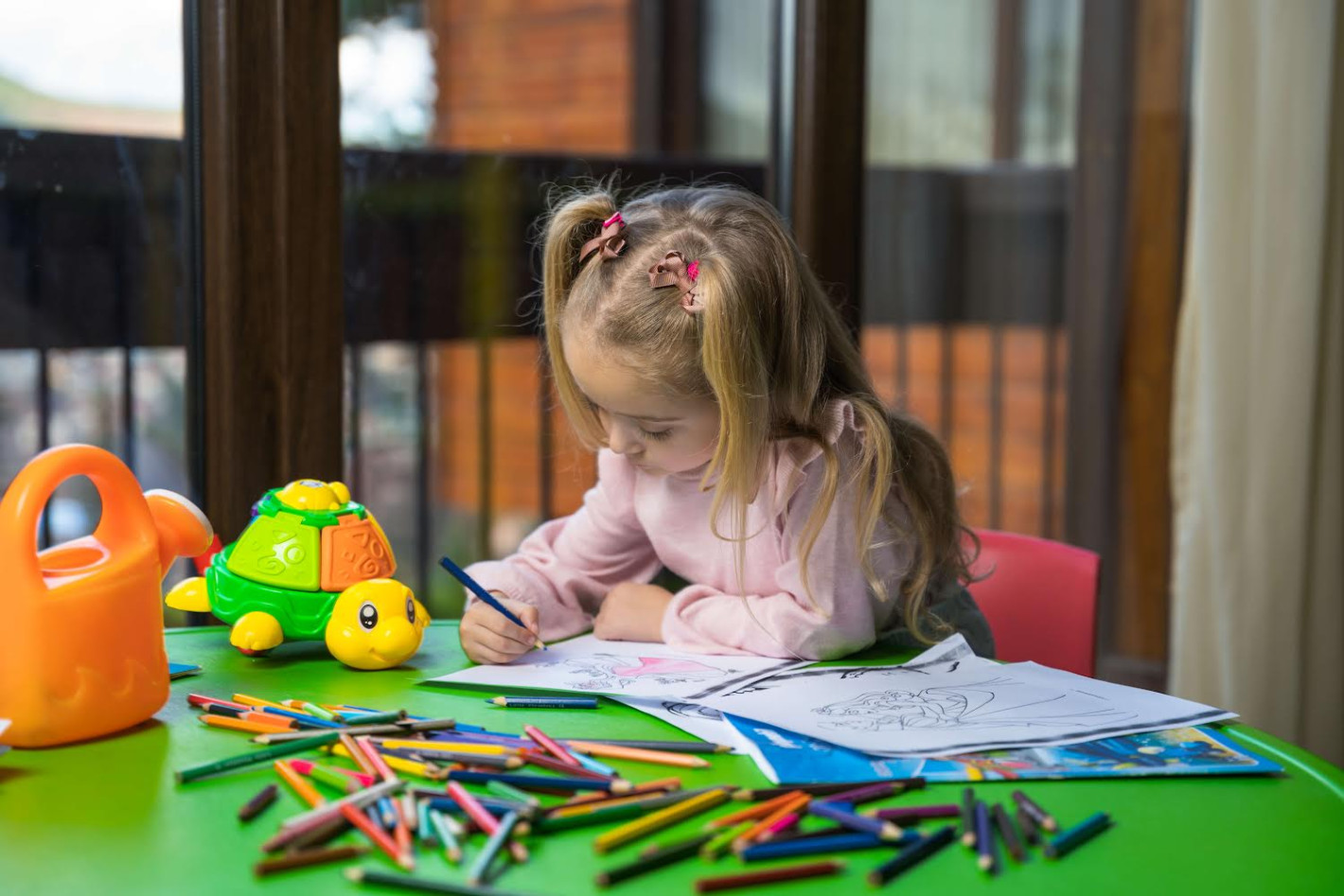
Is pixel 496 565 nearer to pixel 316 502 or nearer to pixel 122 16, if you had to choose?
pixel 316 502

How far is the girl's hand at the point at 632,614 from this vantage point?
3.82 feet

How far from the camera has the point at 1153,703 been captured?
94 centimetres

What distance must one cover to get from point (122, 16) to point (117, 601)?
2.81ft

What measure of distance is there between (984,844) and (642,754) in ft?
0.73

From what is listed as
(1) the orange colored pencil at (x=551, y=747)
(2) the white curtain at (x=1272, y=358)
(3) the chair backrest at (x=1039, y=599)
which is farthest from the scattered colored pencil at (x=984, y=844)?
(2) the white curtain at (x=1272, y=358)

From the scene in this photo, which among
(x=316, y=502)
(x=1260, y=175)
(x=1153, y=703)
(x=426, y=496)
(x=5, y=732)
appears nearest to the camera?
(x=5, y=732)

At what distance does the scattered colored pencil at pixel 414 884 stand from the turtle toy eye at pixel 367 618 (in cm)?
39

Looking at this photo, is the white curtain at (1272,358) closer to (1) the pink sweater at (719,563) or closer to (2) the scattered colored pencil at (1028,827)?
(1) the pink sweater at (719,563)

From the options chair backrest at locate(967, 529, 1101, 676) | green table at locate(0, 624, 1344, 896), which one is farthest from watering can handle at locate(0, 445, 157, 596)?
chair backrest at locate(967, 529, 1101, 676)

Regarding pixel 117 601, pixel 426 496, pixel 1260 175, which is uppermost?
pixel 1260 175

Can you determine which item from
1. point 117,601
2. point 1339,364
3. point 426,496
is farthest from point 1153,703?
point 426,496

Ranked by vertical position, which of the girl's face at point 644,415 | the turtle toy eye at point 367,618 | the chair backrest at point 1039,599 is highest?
the girl's face at point 644,415

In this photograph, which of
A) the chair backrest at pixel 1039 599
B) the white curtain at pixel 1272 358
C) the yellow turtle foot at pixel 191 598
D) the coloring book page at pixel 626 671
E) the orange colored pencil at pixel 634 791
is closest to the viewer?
the orange colored pencil at pixel 634 791

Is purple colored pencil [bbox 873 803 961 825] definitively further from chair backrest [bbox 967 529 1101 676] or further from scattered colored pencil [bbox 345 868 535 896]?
chair backrest [bbox 967 529 1101 676]
